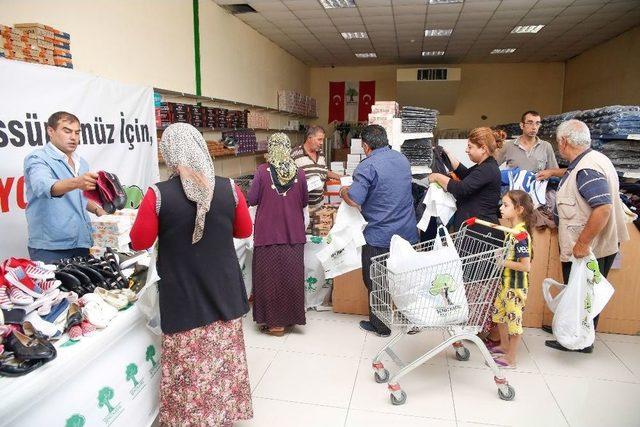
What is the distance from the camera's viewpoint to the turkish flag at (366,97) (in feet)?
37.1

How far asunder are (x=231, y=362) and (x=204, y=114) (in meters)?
3.98

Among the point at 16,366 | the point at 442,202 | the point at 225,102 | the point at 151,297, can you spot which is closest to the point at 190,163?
the point at 151,297

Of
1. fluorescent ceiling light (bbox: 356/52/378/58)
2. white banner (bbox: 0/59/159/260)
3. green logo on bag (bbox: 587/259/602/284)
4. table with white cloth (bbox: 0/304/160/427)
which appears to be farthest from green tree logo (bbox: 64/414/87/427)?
fluorescent ceiling light (bbox: 356/52/378/58)

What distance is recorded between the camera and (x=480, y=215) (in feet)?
9.90

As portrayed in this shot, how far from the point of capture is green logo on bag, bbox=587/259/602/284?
2.75 m

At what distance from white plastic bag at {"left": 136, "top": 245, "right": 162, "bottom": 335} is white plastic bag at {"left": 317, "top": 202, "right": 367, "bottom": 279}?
1624mm

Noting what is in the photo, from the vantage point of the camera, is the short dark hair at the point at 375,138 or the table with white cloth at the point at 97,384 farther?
the short dark hair at the point at 375,138

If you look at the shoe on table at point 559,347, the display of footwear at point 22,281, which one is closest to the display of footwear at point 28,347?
the display of footwear at point 22,281

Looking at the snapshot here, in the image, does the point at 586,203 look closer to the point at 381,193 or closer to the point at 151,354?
the point at 381,193

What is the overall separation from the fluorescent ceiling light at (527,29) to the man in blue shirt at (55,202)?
751 cm

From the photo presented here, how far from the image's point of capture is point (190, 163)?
67.1 inches

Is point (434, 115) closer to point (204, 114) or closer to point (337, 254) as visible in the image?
point (337, 254)

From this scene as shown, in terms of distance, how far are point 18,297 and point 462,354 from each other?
268cm

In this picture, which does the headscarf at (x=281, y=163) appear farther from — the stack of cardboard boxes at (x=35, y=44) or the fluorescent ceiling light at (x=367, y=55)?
the fluorescent ceiling light at (x=367, y=55)
